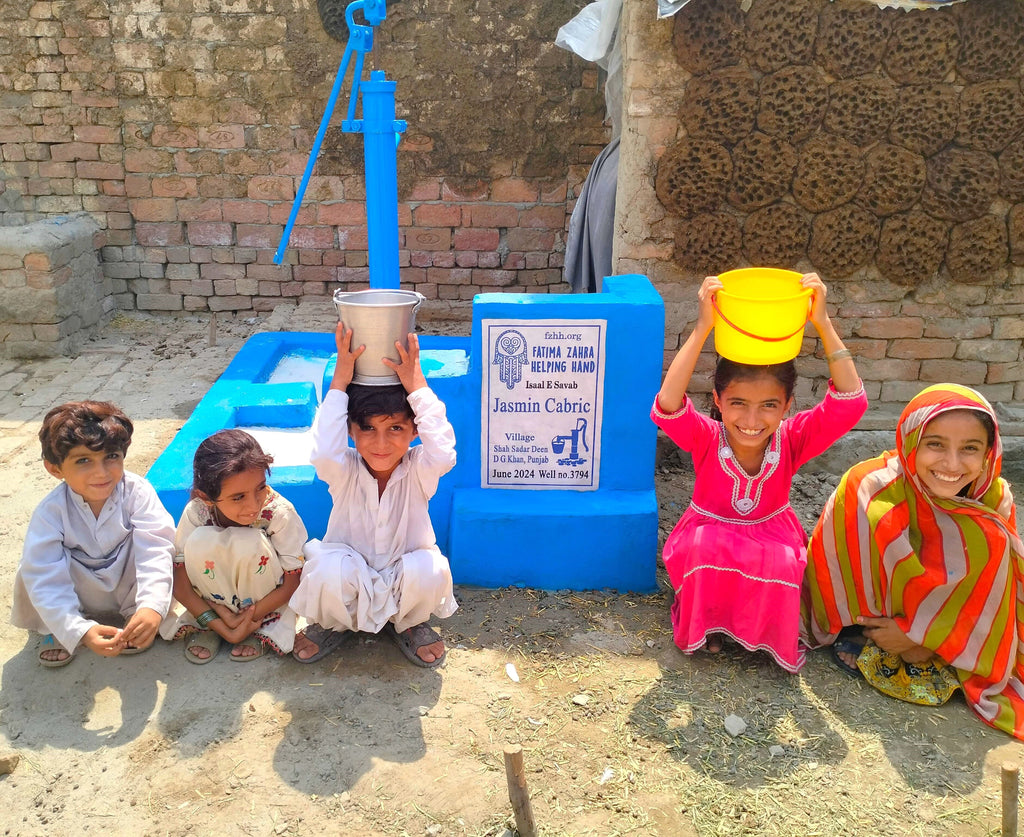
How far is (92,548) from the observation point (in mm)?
2914

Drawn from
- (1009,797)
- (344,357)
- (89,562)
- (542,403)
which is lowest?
(1009,797)

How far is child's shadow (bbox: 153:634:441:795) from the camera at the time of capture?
8.32ft

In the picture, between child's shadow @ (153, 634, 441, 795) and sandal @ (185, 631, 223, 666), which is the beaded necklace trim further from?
sandal @ (185, 631, 223, 666)

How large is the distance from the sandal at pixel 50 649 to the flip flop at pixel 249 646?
549mm

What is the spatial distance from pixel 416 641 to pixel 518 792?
3.12 ft

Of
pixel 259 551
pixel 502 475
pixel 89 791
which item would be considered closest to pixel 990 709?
pixel 502 475

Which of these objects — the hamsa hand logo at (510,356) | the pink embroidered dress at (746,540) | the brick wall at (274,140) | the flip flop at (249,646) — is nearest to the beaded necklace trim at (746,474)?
the pink embroidered dress at (746,540)

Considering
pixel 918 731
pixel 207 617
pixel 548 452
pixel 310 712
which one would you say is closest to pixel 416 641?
pixel 310 712

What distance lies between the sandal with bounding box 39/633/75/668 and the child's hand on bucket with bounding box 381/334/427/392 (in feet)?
4.98

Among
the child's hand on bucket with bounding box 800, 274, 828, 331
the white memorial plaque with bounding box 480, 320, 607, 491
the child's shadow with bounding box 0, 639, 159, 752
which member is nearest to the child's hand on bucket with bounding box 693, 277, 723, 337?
the child's hand on bucket with bounding box 800, 274, 828, 331

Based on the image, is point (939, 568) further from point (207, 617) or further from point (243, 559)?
point (207, 617)

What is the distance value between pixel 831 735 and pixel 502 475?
1.51 m

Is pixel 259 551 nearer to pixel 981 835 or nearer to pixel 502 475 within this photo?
pixel 502 475

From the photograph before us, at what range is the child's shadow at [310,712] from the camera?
8.32ft
